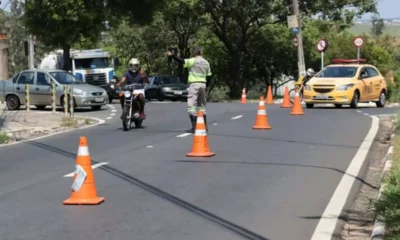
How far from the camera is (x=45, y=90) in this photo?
87.7 feet

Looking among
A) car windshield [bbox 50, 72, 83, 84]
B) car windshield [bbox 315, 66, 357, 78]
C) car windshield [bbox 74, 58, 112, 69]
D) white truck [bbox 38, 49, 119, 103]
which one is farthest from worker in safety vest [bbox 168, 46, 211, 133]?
car windshield [bbox 74, 58, 112, 69]

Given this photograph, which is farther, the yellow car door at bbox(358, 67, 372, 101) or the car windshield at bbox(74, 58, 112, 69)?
the car windshield at bbox(74, 58, 112, 69)

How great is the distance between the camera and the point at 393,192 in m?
7.67

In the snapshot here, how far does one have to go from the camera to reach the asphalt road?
278 inches

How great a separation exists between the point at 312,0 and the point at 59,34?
531 inches

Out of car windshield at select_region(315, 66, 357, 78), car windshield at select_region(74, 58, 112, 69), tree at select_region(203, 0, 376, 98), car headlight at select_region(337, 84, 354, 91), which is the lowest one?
car headlight at select_region(337, 84, 354, 91)

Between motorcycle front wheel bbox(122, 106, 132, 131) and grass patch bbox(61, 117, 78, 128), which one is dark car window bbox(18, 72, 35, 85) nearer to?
grass patch bbox(61, 117, 78, 128)

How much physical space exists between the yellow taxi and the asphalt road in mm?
8051

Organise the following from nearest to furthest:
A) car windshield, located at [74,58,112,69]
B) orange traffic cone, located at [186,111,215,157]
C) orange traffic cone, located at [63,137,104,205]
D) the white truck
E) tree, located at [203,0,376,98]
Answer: orange traffic cone, located at [63,137,104,205] < orange traffic cone, located at [186,111,215,157] < tree, located at [203,0,376,98] < the white truck < car windshield, located at [74,58,112,69]

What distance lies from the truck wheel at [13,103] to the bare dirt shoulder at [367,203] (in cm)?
1754

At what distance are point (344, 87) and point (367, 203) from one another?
16730mm

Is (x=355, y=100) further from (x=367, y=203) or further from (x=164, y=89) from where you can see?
(x=367, y=203)

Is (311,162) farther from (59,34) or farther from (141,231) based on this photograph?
(59,34)

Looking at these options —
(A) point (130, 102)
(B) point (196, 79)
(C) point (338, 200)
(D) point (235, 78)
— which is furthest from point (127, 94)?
(D) point (235, 78)
